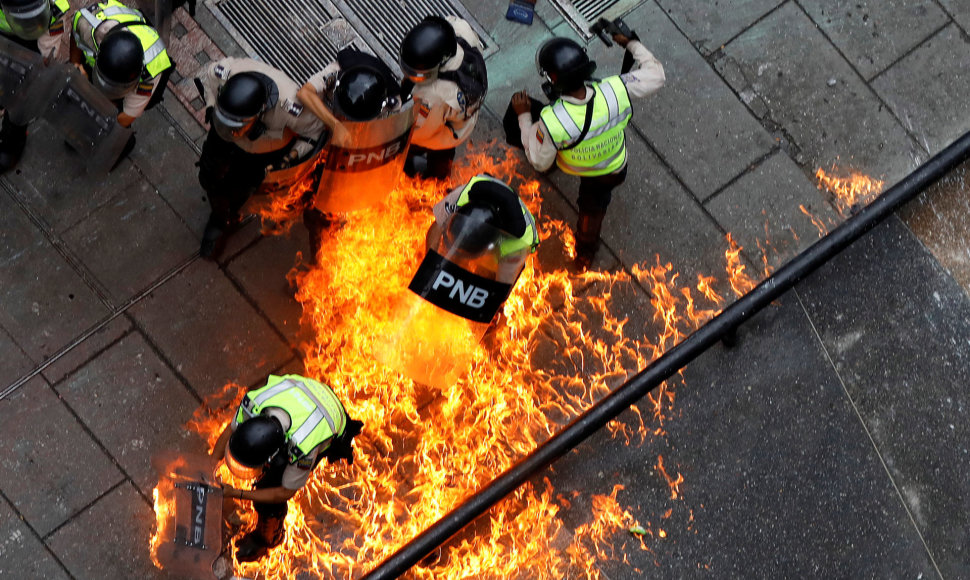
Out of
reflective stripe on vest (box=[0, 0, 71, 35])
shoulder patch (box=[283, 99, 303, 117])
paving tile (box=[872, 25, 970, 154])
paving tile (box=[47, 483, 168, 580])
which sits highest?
reflective stripe on vest (box=[0, 0, 71, 35])

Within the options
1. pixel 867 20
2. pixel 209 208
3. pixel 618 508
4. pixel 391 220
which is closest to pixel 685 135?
pixel 867 20

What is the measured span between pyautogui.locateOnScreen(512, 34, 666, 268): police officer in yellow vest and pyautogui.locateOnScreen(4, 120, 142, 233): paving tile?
2.77 meters

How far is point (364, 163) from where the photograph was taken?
638 cm

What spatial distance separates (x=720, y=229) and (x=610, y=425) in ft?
5.23

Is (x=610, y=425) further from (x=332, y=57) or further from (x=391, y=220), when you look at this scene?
(x=332, y=57)

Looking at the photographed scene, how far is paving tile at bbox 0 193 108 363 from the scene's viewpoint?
7.09m

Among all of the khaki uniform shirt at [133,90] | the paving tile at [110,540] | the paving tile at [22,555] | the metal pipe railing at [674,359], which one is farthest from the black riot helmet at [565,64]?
the paving tile at [22,555]

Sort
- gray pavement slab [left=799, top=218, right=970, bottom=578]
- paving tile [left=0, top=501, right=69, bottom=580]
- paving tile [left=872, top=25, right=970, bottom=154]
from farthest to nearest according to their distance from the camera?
paving tile [left=872, top=25, right=970, bottom=154], gray pavement slab [left=799, top=218, right=970, bottom=578], paving tile [left=0, top=501, right=69, bottom=580]

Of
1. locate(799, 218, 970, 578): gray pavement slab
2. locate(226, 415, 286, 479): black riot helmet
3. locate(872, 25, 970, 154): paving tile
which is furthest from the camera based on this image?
locate(872, 25, 970, 154): paving tile

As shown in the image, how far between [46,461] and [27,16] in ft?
9.05

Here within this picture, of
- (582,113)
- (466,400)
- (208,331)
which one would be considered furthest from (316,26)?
(466,400)

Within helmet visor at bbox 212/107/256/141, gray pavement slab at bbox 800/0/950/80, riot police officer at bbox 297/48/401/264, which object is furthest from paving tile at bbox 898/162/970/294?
helmet visor at bbox 212/107/256/141

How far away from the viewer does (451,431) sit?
23.7 ft

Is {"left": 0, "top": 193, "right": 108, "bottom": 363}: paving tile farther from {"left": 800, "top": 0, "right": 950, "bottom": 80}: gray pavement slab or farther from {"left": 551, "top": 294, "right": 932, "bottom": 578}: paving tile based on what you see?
{"left": 800, "top": 0, "right": 950, "bottom": 80}: gray pavement slab
